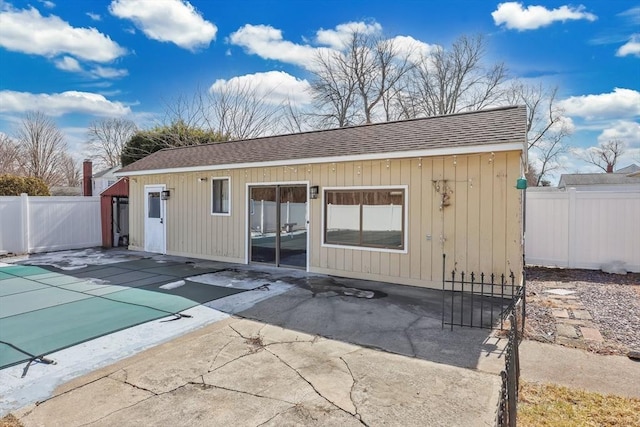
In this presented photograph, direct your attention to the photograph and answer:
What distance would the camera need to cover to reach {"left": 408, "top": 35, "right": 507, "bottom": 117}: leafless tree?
79.6 ft

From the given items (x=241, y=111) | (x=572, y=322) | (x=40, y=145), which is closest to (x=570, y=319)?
(x=572, y=322)

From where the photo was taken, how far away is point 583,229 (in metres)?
8.55

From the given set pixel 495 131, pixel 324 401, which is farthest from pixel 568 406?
pixel 495 131

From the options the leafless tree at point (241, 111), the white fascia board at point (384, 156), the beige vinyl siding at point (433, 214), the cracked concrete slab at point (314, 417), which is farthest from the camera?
the leafless tree at point (241, 111)

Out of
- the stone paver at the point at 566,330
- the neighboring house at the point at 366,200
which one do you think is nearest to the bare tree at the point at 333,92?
the neighboring house at the point at 366,200

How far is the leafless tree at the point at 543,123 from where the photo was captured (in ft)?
A: 82.7

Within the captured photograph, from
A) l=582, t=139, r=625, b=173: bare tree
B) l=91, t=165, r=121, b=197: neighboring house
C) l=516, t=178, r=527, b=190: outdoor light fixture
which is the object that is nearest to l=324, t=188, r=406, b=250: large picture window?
l=516, t=178, r=527, b=190: outdoor light fixture

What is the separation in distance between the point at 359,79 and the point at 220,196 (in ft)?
61.4

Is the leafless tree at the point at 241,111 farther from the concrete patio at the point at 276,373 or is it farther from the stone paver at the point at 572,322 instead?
the stone paver at the point at 572,322

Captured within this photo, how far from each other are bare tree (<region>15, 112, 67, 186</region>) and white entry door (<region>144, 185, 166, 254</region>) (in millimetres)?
22351

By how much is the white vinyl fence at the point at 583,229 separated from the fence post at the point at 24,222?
14.1m

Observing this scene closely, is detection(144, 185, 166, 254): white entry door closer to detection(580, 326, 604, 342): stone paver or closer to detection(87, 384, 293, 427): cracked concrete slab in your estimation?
detection(87, 384, 293, 427): cracked concrete slab

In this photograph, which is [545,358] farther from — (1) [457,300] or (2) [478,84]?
(2) [478,84]

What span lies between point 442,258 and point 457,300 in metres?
0.86
